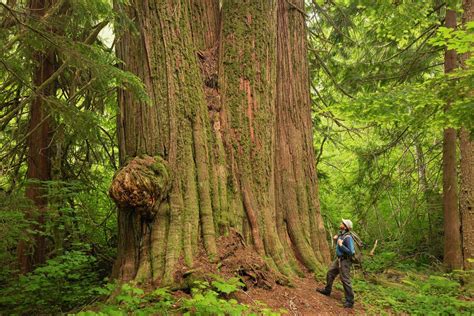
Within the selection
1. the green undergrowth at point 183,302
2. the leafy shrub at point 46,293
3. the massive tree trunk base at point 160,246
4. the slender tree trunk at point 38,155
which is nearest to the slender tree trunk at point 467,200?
the massive tree trunk base at point 160,246

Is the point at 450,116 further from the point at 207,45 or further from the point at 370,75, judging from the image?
the point at 370,75

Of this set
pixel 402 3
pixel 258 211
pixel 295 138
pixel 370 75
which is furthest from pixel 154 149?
pixel 370 75

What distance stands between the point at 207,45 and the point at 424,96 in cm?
310

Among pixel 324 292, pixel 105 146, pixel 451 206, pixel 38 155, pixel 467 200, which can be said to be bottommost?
pixel 324 292

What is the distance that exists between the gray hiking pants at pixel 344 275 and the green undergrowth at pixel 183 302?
52.4 inches

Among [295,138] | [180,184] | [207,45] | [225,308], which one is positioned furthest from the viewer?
[295,138]

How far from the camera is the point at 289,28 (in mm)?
7148

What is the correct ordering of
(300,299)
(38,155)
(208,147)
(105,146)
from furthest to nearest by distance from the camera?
(105,146)
(38,155)
(208,147)
(300,299)

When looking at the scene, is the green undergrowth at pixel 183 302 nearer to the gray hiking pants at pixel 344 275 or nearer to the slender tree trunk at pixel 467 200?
the gray hiking pants at pixel 344 275

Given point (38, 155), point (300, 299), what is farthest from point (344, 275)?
point (38, 155)

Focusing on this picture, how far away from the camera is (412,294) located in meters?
6.10

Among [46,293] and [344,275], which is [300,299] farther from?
[46,293]

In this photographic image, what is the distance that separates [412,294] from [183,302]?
3.71m

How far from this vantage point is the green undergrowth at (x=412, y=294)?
5.43 m
